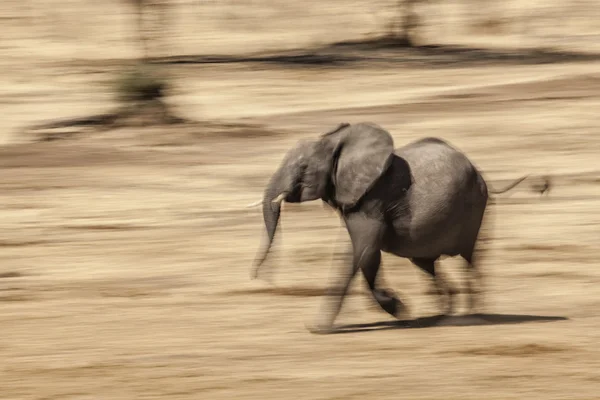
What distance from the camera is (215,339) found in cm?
802

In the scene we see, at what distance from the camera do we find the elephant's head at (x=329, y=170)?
768 centimetres

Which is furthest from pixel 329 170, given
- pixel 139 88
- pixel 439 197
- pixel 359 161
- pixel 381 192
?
pixel 139 88

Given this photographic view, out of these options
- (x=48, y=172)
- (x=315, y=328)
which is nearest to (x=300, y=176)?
(x=315, y=328)

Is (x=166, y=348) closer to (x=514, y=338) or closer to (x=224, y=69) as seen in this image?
(x=514, y=338)

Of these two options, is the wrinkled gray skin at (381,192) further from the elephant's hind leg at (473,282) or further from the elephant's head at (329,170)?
the elephant's hind leg at (473,282)

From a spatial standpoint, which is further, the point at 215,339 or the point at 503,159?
the point at 503,159

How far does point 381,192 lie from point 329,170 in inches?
11.8

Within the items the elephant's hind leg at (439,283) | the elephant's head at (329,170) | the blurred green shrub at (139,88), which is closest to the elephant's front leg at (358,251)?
the elephant's head at (329,170)

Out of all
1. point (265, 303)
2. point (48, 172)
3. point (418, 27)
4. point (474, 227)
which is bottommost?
point (418, 27)

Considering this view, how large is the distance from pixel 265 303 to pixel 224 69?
14.2m

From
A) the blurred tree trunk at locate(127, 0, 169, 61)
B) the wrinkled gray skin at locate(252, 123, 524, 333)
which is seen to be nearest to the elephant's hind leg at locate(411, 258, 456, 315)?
the wrinkled gray skin at locate(252, 123, 524, 333)

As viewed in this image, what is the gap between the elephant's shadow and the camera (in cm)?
829

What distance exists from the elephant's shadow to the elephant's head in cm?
82

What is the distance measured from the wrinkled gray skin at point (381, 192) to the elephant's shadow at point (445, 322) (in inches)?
12.8
